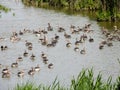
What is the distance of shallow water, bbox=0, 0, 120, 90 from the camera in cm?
2383

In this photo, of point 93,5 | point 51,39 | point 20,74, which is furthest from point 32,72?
point 93,5

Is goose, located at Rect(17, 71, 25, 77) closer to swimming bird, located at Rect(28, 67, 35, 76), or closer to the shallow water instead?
the shallow water

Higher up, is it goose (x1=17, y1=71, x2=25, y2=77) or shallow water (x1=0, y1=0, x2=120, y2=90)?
goose (x1=17, y1=71, x2=25, y2=77)

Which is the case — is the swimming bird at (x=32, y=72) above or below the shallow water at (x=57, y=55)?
above

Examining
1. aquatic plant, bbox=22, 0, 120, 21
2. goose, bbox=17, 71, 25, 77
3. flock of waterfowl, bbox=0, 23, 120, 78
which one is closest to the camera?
goose, bbox=17, 71, 25, 77

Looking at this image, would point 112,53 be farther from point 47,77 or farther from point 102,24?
point 102,24

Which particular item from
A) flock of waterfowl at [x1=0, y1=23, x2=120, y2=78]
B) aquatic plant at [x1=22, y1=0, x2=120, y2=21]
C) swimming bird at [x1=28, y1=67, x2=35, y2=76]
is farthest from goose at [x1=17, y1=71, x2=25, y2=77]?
aquatic plant at [x1=22, y1=0, x2=120, y2=21]

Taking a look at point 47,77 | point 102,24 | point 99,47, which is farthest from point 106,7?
point 47,77

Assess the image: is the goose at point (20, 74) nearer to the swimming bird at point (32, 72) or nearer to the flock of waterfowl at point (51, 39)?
the flock of waterfowl at point (51, 39)

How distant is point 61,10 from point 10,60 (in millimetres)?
23069

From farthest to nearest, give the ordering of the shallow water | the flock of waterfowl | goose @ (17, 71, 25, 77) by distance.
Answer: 1. the flock of waterfowl
2. the shallow water
3. goose @ (17, 71, 25, 77)

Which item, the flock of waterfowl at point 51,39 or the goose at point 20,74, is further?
the flock of waterfowl at point 51,39

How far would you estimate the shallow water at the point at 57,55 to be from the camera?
938 inches

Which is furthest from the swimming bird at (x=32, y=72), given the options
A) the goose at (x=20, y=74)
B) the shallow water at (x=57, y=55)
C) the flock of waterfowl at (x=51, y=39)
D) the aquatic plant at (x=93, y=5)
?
the aquatic plant at (x=93, y=5)
